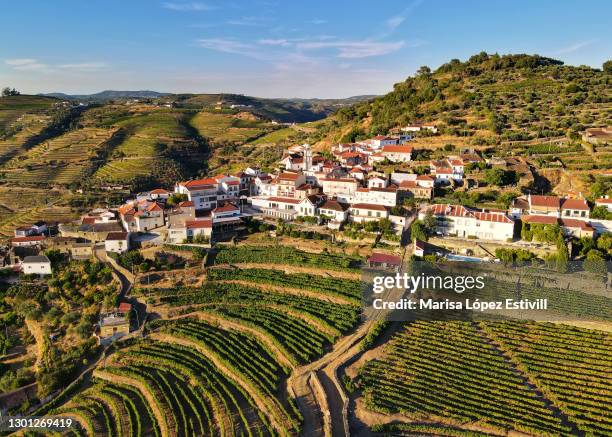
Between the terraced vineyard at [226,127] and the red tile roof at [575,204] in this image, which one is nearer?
the red tile roof at [575,204]

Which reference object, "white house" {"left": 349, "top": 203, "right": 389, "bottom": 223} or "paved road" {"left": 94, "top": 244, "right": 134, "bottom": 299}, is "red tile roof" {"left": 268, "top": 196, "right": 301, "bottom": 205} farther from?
"paved road" {"left": 94, "top": 244, "right": 134, "bottom": 299}

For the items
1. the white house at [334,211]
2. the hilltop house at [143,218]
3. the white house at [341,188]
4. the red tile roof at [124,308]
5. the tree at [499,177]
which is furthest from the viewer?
the white house at [341,188]

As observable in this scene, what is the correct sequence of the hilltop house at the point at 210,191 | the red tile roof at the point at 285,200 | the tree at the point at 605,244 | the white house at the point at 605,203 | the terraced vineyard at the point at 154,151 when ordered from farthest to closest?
the terraced vineyard at the point at 154,151, the hilltop house at the point at 210,191, the red tile roof at the point at 285,200, the white house at the point at 605,203, the tree at the point at 605,244

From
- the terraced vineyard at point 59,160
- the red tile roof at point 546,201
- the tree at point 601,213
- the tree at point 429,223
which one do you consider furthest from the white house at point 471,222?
the terraced vineyard at point 59,160

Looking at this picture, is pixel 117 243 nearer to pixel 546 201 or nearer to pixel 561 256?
pixel 561 256

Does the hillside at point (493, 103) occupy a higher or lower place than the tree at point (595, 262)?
higher

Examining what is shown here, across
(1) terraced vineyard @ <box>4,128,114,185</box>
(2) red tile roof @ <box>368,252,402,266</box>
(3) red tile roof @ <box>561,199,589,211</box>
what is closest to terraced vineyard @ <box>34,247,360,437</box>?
(2) red tile roof @ <box>368,252,402,266</box>

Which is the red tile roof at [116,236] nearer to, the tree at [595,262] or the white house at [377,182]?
the white house at [377,182]
